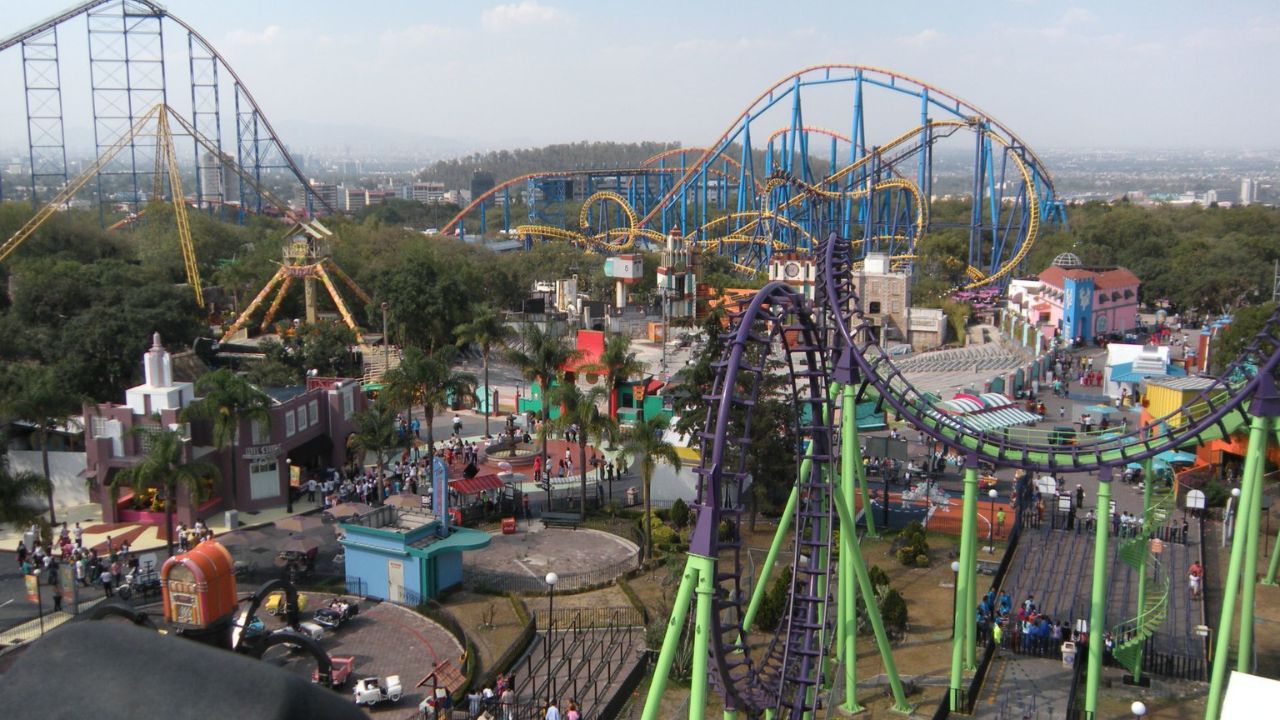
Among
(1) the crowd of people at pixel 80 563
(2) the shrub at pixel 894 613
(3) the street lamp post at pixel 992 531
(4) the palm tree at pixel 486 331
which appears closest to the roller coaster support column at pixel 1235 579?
(2) the shrub at pixel 894 613

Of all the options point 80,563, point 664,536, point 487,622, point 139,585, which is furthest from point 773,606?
point 80,563

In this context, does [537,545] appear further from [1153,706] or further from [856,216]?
[856,216]

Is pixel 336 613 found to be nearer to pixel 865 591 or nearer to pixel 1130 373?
pixel 865 591

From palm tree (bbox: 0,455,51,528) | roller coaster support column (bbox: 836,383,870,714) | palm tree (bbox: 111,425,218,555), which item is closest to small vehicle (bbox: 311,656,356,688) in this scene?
palm tree (bbox: 111,425,218,555)

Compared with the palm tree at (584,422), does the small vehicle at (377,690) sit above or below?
below

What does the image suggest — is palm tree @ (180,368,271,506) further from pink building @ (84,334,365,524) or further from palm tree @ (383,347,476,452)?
palm tree @ (383,347,476,452)

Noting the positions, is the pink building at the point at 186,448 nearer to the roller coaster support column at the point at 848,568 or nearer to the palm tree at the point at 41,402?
the palm tree at the point at 41,402

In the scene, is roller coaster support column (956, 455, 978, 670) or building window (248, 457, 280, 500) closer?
roller coaster support column (956, 455, 978, 670)
